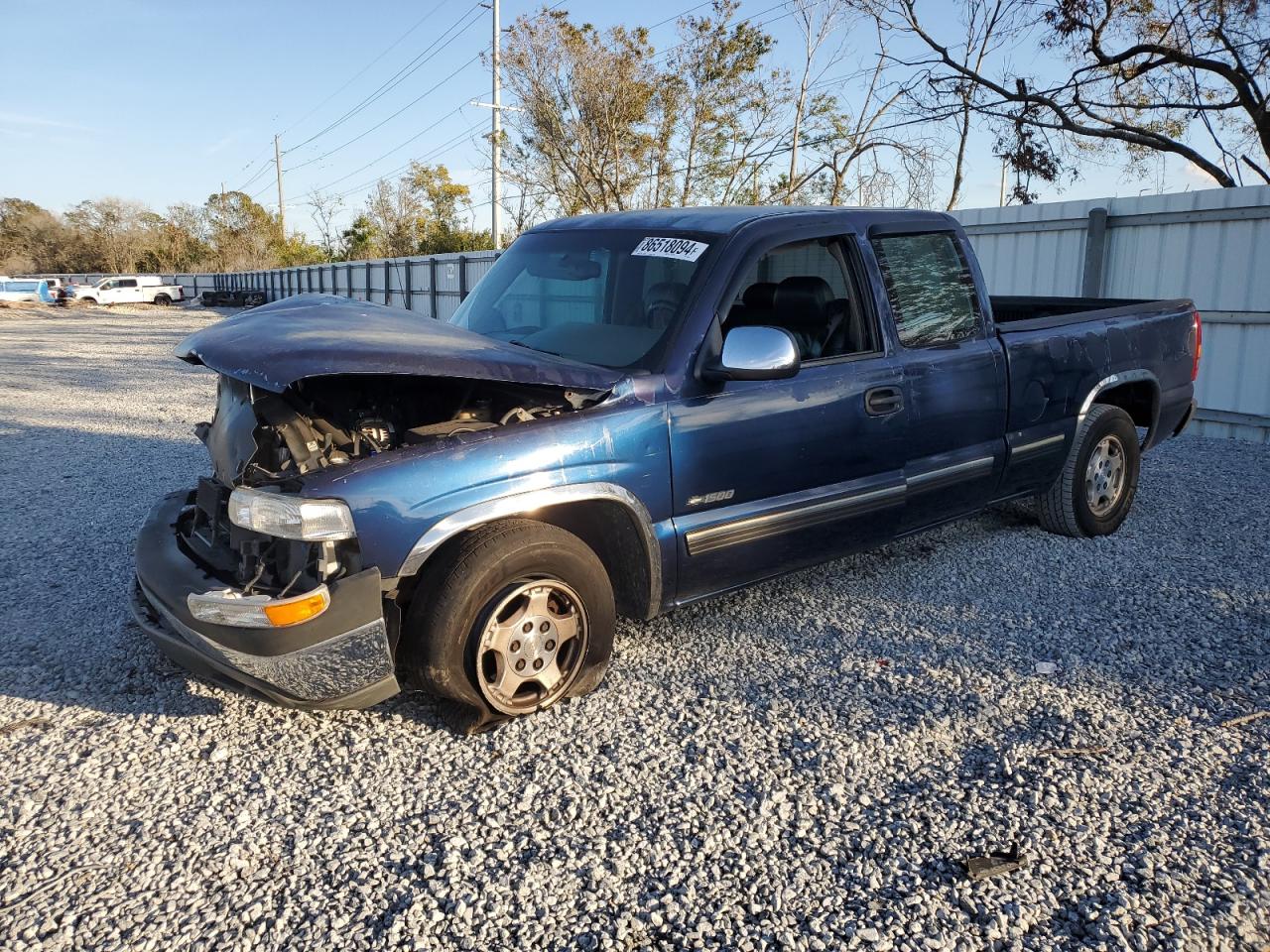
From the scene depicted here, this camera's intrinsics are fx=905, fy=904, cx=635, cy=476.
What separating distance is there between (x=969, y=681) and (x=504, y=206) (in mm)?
31348

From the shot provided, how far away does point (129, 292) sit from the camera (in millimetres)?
48844

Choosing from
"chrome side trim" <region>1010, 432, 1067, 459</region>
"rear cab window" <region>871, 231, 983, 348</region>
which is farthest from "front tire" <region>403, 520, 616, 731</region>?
"chrome side trim" <region>1010, 432, 1067, 459</region>

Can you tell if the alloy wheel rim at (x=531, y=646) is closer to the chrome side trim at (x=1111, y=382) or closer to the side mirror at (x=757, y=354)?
the side mirror at (x=757, y=354)

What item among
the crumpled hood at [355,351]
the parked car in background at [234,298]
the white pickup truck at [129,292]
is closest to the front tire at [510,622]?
the crumpled hood at [355,351]

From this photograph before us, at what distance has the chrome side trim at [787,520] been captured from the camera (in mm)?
3492

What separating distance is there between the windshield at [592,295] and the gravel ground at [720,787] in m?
1.34

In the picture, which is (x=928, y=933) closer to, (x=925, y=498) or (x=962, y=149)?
(x=925, y=498)

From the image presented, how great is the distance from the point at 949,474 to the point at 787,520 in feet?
3.53

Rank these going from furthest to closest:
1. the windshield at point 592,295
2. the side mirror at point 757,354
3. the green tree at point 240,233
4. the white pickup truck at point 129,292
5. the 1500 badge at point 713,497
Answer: the green tree at point 240,233, the white pickup truck at point 129,292, the windshield at point 592,295, the 1500 badge at point 713,497, the side mirror at point 757,354

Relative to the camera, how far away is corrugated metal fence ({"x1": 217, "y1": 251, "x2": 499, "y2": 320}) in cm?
2047

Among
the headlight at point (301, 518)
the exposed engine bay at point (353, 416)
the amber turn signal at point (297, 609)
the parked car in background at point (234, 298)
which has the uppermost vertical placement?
the parked car in background at point (234, 298)

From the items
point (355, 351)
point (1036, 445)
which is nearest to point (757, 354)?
point (355, 351)

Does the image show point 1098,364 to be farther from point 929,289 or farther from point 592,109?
point 592,109

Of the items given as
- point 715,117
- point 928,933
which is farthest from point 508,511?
point 715,117
